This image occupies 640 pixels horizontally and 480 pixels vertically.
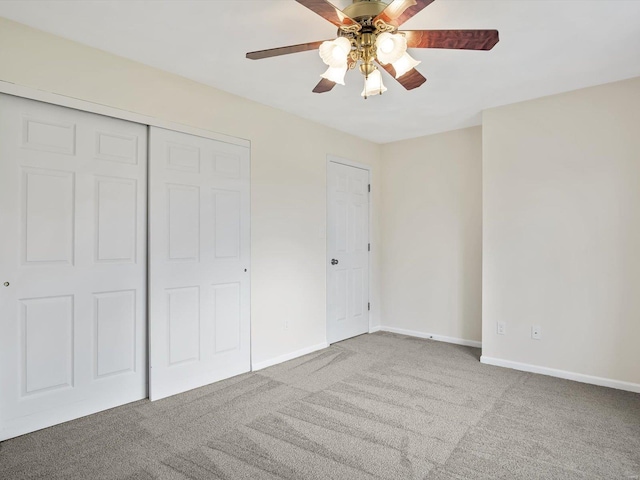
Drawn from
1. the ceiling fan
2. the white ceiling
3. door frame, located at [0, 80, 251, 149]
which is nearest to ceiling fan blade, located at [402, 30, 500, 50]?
the ceiling fan

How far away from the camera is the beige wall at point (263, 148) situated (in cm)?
242

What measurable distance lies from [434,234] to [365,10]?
3253 mm

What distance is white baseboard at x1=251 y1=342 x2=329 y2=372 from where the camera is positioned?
11.7 feet

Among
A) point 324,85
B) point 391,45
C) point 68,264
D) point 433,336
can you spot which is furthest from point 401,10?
point 433,336

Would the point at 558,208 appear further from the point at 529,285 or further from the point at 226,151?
the point at 226,151

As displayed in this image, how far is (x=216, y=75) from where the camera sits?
2.99 m

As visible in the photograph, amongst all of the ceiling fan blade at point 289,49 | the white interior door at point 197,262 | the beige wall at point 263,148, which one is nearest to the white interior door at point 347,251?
the beige wall at point 263,148

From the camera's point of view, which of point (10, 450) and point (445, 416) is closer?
point (10, 450)

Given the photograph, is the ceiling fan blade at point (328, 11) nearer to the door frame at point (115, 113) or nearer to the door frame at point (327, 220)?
the door frame at point (115, 113)

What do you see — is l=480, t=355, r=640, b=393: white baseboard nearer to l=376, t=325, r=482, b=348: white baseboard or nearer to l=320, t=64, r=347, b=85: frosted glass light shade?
l=376, t=325, r=482, b=348: white baseboard

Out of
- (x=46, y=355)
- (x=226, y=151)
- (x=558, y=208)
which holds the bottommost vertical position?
(x=46, y=355)

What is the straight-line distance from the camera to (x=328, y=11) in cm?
172

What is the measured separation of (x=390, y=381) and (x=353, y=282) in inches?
64.9

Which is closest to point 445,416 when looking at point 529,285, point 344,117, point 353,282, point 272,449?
point 272,449
